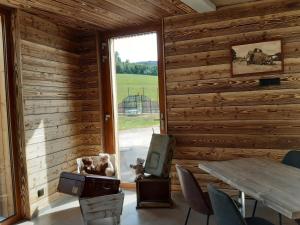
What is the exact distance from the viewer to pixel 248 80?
3701 mm

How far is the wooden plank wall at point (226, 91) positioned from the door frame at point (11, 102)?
6.02ft

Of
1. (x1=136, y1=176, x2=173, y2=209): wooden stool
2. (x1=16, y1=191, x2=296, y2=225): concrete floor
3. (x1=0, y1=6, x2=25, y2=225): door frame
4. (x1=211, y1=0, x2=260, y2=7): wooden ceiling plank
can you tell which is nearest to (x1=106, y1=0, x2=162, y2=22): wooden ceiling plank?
(x1=211, y1=0, x2=260, y2=7): wooden ceiling plank

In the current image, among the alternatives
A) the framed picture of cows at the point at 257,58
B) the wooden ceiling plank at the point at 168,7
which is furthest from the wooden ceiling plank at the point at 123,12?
the framed picture of cows at the point at 257,58

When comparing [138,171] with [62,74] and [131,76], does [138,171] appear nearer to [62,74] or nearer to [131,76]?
[131,76]

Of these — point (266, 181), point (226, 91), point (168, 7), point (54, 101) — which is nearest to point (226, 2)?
point (168, 7)

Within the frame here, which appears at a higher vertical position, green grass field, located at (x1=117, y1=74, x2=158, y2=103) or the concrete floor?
green grass field, located at (x1=117, y1=74, x2=158, y2=103)

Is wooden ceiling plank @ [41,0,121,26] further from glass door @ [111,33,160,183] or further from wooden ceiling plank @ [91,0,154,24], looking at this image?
glass door @ [111,33,160,183]

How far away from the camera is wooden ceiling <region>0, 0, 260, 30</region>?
3355mm

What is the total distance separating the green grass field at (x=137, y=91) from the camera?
435 centimetres

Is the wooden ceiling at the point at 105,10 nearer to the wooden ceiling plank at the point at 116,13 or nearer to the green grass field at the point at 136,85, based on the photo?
the wooden ceiling plank at the point at 116,13

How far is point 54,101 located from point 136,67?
3.89 feet

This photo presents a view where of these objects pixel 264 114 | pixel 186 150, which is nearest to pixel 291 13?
pixel 264 114

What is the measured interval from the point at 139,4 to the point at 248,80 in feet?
4.91

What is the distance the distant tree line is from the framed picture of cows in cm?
109
